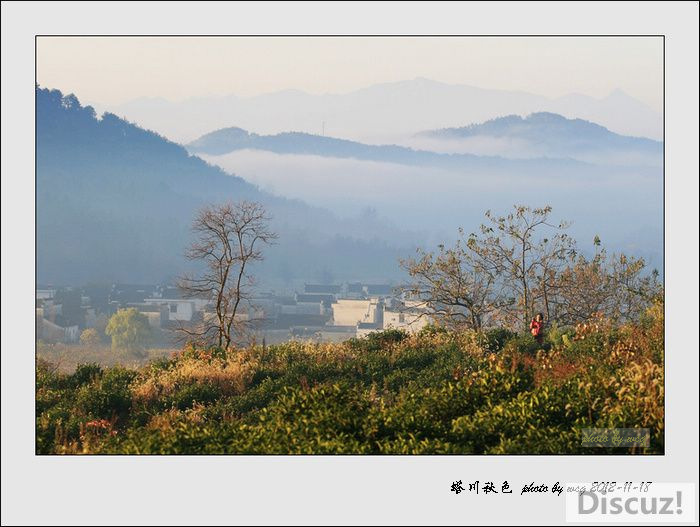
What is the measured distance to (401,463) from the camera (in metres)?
10.2

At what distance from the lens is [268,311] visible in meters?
15.2

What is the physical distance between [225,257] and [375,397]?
4.15 metres

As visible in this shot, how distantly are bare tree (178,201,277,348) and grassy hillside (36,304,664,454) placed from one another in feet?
2.95

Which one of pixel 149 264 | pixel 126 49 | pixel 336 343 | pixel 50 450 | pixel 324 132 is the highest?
pixel 126 49

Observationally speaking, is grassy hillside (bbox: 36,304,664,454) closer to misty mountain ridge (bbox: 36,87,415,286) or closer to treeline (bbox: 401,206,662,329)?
treeline (bbox: 401,206,662,329)

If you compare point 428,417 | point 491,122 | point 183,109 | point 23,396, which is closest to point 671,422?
point 428,417

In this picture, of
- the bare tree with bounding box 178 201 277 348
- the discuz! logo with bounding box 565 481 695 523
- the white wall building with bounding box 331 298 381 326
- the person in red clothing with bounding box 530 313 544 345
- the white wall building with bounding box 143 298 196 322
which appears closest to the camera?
the discuz! logo with bounding box 565 481 695 523

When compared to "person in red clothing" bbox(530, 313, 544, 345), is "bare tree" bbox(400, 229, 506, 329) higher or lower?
higher

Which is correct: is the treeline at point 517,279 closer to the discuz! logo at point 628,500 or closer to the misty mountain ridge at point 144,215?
the misty mountain ridge at point 144,215

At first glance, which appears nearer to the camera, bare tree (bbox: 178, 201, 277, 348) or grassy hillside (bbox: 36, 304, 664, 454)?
grassy hillside (bbox: 36, 304, 664, 454)

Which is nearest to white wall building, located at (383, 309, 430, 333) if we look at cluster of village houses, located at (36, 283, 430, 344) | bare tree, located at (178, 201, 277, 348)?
cluster of village houses, located at (36, 283, 430, 344)

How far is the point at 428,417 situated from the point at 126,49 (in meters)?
7.13

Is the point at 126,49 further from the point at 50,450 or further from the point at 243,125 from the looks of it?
the point at 50,450

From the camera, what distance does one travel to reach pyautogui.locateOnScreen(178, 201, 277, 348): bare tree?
47.3 ft
